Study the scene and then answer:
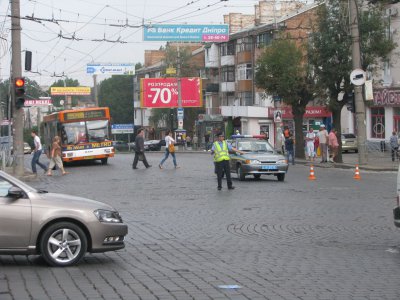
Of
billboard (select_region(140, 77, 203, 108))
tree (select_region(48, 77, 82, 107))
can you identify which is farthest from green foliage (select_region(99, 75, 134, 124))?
billboard (select_region(140, 77, 203, 108))

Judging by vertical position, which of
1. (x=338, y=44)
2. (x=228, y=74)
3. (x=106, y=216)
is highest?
(x=228, y=74)

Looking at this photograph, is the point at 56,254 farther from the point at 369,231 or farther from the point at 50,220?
the point at 369,231

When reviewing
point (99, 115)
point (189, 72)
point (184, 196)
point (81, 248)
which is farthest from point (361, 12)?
point (189, 72)

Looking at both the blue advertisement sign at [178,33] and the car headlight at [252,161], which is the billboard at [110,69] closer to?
the blue advertisement sign at [178,33]

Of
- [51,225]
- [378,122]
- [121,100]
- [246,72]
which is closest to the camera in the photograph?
[51,225]

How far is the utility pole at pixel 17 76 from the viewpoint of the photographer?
2738 centimetres

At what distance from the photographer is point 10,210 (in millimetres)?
8953

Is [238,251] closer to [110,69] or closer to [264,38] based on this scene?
[110,69]

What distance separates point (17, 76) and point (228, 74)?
173 feet

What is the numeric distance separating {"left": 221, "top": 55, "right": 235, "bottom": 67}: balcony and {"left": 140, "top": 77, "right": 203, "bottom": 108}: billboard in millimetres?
11113

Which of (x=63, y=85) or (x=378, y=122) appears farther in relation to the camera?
(x=63, y=85)

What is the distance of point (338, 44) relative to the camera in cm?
3619

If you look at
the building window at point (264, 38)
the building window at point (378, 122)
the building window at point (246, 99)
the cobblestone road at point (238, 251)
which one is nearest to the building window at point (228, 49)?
the building window at point (246, 99)

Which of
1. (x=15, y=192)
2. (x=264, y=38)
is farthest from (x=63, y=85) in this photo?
(x=15, y=192)
